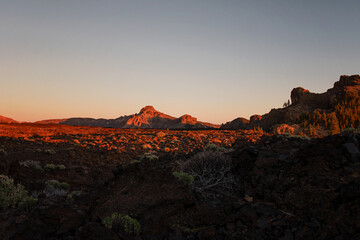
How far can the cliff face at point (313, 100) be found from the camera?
38219 mm

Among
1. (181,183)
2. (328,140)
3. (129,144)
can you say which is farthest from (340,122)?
(181,183)

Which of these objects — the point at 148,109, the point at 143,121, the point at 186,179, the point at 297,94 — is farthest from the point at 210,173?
the point at 148,109

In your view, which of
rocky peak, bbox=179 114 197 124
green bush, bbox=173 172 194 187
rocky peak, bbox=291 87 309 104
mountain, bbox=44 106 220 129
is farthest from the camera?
mountain, bbox=44 106 220 129

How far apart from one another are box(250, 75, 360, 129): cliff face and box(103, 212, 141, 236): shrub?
3763cm

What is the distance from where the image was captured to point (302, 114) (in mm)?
37438

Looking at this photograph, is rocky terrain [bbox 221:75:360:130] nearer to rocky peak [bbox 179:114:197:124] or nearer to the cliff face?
the cliff face

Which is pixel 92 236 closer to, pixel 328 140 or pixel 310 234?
pixel 310 234

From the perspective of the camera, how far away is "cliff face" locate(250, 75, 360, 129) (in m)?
38.2

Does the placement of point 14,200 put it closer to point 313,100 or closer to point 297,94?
point 313,100

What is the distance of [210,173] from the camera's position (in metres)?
6.77

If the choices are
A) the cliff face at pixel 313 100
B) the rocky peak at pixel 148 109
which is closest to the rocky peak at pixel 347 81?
the cliff face at pixel 313 100

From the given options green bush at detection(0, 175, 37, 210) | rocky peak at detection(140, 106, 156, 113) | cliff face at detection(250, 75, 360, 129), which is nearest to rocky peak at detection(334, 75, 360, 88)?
cliff face at detection(250, 75, 360, 129)

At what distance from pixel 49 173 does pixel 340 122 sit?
115 ft

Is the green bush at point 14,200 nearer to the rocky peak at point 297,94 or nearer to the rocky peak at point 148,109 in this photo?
the rocky peak at point 297,94
